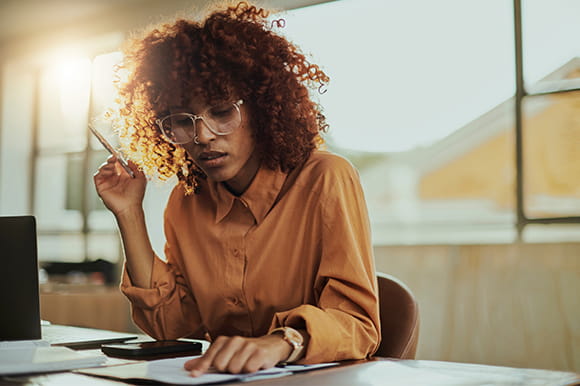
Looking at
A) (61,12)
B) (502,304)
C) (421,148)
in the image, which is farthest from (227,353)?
(61,12)

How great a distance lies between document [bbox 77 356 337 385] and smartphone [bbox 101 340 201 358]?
11 centimetres

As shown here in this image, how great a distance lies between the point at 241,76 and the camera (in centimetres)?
157

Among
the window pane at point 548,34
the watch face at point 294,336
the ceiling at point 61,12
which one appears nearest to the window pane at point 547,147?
the window pane at point 548,34

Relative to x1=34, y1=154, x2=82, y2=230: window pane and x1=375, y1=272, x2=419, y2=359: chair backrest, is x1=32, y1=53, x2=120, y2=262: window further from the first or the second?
x1=375, y1=272, x2=419, y2=359: chair backrest

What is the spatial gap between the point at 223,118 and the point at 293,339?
1.96ft

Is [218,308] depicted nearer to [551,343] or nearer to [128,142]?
[128,142]

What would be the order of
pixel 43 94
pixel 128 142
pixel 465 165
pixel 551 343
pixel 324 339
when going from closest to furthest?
pixel 324 339
pixel 128 142
pixel 551 343
pixel 465 165
pixel 43 94

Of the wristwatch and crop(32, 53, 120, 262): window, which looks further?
crop(32, 53, 120, 262): window

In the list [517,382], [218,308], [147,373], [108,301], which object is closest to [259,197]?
[218,308]

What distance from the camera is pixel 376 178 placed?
5.47 metres

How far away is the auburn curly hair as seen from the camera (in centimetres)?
152

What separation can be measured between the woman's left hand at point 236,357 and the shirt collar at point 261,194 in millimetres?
488

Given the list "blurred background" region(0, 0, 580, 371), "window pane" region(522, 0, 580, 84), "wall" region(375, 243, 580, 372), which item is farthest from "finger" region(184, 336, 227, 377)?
"window pane" region(522, 0, 580, 84)

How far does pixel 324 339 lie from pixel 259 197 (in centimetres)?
45
